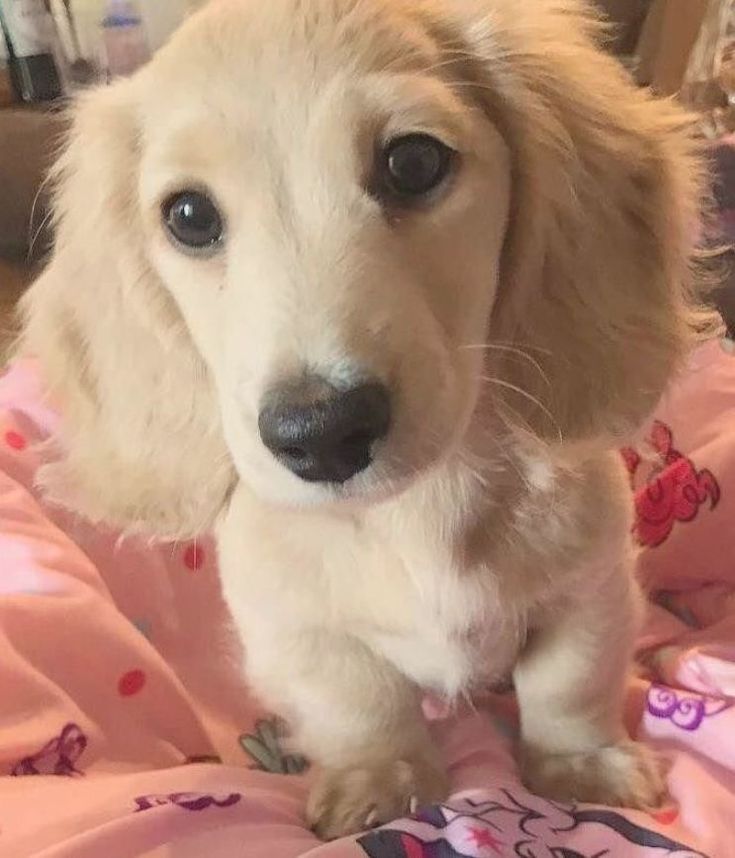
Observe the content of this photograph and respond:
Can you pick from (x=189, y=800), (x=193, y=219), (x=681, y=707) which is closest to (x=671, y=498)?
(x=681, y=707)

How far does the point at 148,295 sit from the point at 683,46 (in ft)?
5.49

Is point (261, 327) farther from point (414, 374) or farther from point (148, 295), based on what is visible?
point (148, 295)

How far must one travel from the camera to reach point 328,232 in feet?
2.82

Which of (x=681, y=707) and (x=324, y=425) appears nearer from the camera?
(x=324, y=425)

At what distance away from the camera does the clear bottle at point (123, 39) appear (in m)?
2.78

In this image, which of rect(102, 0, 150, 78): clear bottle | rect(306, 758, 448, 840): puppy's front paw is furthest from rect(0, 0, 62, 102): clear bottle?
rect(306, 758, 448, 840): puppy's front paw

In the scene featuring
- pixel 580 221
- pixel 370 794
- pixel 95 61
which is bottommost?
pixel 370 794

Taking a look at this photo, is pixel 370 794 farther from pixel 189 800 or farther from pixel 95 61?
pixel 95 61

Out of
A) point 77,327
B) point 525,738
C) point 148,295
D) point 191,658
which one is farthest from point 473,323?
point 191,658

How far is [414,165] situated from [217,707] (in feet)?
2.75

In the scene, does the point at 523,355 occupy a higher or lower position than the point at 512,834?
higher

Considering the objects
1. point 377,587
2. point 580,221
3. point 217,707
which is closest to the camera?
point 580,221

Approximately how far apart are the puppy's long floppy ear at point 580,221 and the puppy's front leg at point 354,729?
1.05 ft

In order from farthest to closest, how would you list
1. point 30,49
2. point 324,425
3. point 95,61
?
point 95,61 < point 30,49 < point 324,425
